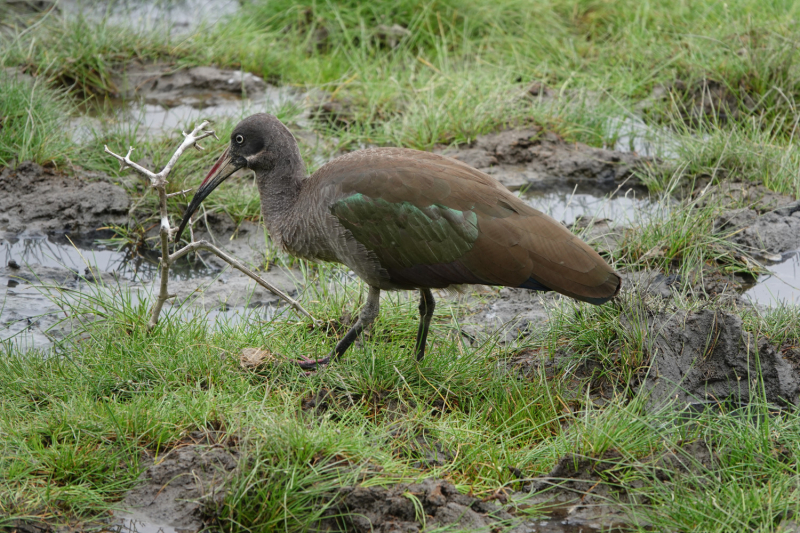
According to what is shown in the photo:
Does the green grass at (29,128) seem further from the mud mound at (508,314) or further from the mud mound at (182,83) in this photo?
the mud mound at (508,314)

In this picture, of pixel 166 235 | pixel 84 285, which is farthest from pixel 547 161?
pixel 84 285

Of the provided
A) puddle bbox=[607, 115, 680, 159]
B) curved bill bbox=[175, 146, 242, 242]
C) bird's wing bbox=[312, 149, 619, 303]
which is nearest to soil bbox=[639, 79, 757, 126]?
puddle bbox=[607, 115, 680, 159]

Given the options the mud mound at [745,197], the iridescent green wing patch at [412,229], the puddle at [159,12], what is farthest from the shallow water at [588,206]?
the puddle at [159,12]

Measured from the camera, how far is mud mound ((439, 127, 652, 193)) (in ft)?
21.4

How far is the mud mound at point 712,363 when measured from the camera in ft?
13.2

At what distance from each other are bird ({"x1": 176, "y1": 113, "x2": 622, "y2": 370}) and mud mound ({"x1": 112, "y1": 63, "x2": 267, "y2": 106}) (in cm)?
334

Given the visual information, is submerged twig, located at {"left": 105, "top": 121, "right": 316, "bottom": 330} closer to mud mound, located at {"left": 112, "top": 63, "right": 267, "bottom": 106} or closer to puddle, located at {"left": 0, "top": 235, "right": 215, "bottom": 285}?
puddle, located at {"left": 0, "top": 235, "right": 215, "bottom": 285}

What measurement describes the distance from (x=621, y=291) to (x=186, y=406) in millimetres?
2180

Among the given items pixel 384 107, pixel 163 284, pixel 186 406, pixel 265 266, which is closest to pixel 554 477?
pixel 186 406

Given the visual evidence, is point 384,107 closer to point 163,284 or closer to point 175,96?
point 175,96

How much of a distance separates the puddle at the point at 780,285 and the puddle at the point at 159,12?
528 cm

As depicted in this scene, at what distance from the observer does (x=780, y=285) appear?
17.1 ft

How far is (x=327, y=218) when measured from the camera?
4.25 m

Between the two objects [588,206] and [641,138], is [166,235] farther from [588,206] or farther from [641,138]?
[641,138]
